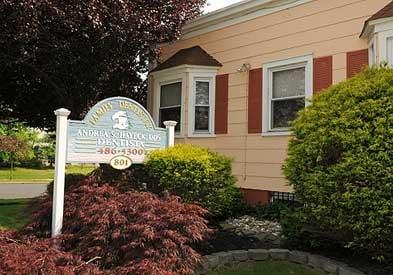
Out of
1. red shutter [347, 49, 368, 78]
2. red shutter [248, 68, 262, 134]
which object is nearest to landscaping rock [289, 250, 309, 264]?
red shutter [347, 49, 368, 78]

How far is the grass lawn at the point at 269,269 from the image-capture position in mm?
5781

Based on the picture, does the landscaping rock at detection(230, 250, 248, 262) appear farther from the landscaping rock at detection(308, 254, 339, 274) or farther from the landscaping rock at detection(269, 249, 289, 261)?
the landscaping rock at detection(308, 254, 339, 274)

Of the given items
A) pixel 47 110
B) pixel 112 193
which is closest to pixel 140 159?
pixel 112 193

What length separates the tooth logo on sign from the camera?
698 centimetres

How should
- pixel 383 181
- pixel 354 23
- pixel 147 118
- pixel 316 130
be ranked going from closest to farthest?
Result: pixel 383 181 → pixel 316 130 → pixel 147 118 → pixel 354 23

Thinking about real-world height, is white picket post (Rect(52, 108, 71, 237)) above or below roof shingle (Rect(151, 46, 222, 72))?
below

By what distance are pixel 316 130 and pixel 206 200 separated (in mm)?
2432

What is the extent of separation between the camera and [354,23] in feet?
28.8

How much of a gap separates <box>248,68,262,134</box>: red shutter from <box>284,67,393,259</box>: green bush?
393cm

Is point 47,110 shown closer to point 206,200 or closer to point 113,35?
point 113,35

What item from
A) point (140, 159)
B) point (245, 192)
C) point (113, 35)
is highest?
point (113, 35)

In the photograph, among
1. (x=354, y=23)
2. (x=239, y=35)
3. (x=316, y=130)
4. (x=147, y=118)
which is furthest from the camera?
(x=239, y=35)

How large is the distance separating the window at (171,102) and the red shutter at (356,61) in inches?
171

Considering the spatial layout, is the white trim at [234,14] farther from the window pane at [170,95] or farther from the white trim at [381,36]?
the white trim at [381,36]
